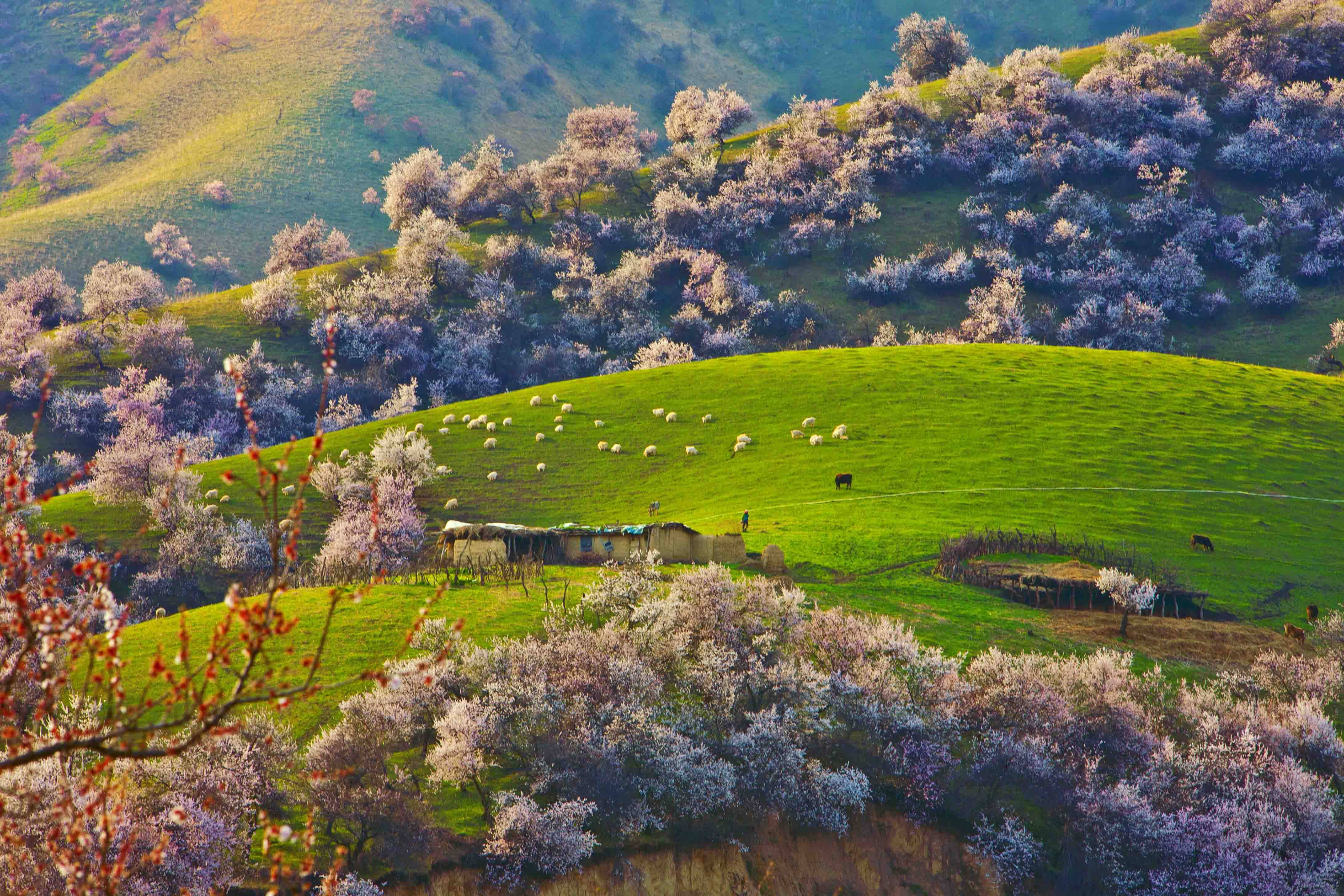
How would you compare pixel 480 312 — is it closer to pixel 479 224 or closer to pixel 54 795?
pixel 479 224

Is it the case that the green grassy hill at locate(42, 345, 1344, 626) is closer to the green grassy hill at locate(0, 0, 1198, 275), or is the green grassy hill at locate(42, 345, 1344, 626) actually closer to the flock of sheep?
the flock of sheep

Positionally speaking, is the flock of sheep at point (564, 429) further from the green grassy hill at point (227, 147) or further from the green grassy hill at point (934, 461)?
the green grassy hill at point (227, 147)

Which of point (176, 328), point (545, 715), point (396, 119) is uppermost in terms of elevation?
point (396, 119)

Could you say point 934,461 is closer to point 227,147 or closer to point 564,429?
point 564,429

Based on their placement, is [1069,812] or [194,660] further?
[194,660]

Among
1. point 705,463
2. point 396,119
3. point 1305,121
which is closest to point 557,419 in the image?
point 705,463

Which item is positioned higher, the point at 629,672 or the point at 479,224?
the point at 479,224

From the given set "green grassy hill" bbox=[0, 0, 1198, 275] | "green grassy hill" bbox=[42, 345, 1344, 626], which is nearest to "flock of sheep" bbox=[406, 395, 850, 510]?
"green grassy hill" bbox=[42, 345, 1344, 626]

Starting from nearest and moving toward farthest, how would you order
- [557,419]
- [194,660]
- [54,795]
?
[54,795] → [194,660] → [557,419]
